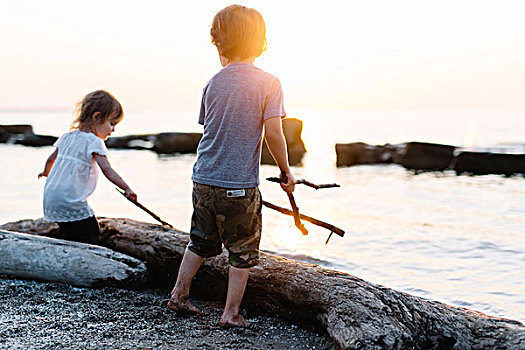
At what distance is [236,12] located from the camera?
2793mm

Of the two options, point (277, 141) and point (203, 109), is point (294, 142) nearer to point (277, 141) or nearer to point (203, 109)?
point (203, 109)

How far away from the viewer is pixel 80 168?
4.07m

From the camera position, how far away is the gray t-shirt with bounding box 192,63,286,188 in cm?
287

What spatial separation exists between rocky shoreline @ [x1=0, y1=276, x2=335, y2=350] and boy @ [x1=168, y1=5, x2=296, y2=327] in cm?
20

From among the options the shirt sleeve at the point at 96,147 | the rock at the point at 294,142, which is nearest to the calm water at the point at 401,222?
the shirt sleeve at the point at 96,147

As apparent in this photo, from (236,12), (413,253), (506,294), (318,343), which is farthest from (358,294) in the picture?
(413,253)

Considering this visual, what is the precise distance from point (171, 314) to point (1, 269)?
144 cm

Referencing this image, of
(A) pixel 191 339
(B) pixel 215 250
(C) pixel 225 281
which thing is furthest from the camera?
(C) pixel 225 281

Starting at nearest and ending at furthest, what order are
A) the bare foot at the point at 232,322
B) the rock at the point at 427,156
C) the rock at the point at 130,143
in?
the bare foot at the point at 232,322
the rock at the point at 427,156
the rock at the point at 130,143

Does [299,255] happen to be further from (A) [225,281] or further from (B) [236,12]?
(B) [236,12]

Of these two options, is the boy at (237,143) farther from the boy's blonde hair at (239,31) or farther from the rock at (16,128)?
the rock at (16,128)


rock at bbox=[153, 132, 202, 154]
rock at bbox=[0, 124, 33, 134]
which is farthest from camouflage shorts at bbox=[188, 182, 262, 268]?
rock at bbox=[0, 124, 33, 134]

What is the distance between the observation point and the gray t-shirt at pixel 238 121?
9.41 feet

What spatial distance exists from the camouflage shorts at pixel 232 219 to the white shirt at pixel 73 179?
1.46 metres
